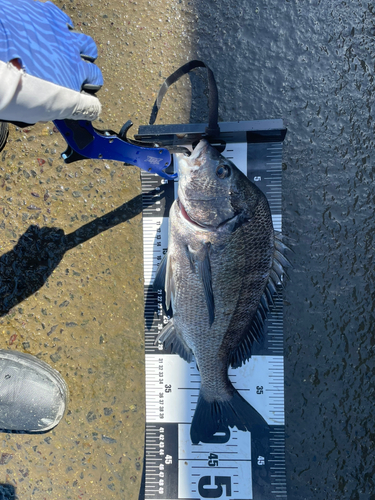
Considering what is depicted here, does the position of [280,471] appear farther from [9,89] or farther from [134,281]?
[9,89]

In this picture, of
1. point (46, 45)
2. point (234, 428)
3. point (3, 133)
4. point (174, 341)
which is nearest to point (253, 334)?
point (174, 341)

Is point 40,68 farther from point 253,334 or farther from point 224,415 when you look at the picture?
point 224,415

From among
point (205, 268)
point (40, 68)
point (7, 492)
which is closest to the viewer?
point (40, 68)

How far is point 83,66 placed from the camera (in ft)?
5.71

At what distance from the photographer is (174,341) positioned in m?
2.01

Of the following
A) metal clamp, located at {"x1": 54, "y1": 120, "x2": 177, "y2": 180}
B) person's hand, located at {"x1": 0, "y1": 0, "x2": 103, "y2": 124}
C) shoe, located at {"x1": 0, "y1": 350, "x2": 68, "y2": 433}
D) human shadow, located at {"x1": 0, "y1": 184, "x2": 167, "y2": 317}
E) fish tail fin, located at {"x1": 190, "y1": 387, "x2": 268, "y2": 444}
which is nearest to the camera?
person's hand, located at {"x1": 0, "y1": 0, "x2": 103, "y2": 124}

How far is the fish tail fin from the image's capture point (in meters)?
1.95

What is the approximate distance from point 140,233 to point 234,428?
4.44ft

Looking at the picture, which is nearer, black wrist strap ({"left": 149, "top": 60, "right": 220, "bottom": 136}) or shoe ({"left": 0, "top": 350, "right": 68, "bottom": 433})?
black wrist strap ({"left": 149, "top": 60, "right": 220, "bottom": 136})

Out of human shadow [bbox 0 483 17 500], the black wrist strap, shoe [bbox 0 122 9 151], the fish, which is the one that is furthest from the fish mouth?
human shadow [bbox 0 483 17 500]

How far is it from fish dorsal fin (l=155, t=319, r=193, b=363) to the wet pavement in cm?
23

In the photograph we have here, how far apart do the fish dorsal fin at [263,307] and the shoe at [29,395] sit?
115 cm

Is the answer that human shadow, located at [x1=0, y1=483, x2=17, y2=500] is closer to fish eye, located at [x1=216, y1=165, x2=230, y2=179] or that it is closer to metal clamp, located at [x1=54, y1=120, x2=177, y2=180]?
metal clamp, located at [x1=54, y1=120, x2=177, y2=180]

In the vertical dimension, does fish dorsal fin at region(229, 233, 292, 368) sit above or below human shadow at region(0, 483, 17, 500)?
above
